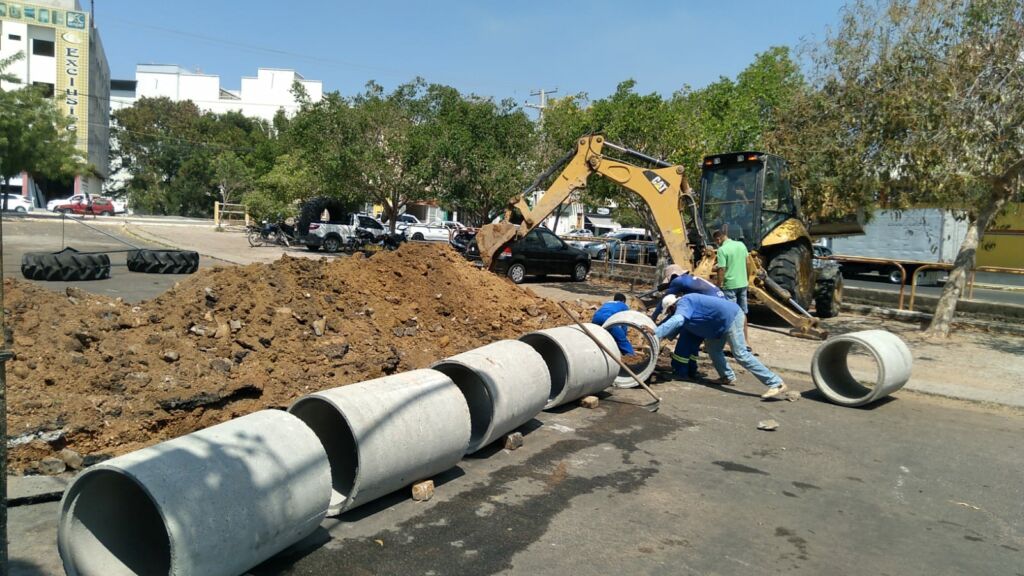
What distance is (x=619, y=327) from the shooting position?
10.0 meters

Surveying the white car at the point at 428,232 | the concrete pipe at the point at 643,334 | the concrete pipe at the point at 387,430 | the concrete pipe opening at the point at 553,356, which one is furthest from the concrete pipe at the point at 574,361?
the white car at the point at 428,232

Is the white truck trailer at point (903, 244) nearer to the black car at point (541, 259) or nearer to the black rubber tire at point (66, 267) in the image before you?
the black car at point (541, 259)

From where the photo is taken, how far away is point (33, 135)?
3844 centimetres

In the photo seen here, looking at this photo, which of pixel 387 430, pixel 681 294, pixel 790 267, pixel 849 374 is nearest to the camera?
pixel 387 430

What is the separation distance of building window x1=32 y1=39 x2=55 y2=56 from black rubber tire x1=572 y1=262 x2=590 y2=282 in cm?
5594

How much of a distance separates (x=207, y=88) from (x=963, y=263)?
348ft

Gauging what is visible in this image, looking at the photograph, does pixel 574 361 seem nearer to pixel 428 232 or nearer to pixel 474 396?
pixel 474 396

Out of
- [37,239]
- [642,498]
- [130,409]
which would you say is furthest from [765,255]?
[37,239]

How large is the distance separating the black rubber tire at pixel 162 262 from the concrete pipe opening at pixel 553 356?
13.4 m

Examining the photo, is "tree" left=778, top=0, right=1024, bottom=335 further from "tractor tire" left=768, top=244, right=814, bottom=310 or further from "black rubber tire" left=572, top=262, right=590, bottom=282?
"black rubber tire" left=572, top=262, right=590, bottom=282

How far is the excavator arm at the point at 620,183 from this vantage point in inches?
537

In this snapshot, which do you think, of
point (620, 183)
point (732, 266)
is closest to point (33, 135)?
point (620, 183)

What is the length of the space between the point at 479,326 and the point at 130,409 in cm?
525

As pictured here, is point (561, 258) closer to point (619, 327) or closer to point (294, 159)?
point (619, 327)
